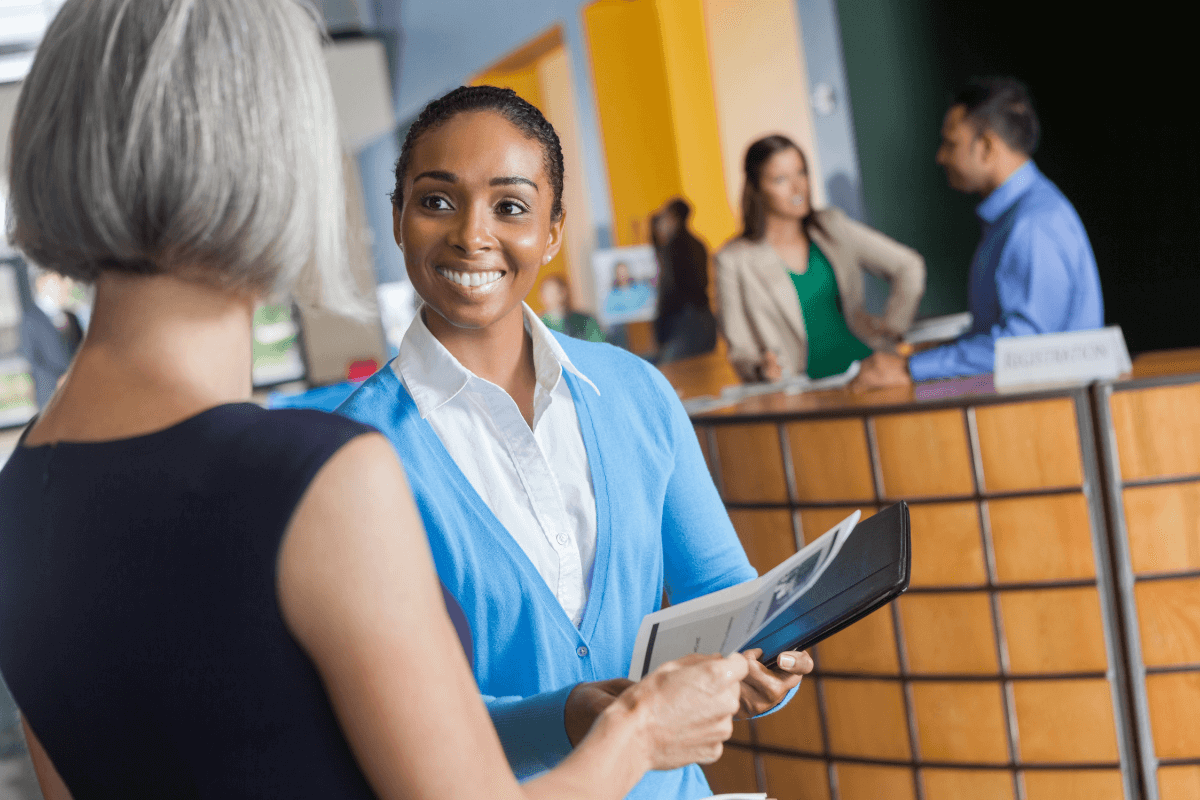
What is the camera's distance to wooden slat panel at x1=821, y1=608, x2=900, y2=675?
229cm

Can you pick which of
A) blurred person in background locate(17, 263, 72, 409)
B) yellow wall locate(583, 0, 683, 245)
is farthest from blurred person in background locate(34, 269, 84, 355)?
yellow wall locate(583, 0, 683, 245)

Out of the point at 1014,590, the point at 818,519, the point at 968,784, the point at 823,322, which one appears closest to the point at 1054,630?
the point at 1014,590

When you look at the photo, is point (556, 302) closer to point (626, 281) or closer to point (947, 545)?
point (626, 281)

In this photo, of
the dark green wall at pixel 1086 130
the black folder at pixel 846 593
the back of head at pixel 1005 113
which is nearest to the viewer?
the black folder at pixel 846 593

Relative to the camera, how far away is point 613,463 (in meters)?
1.09

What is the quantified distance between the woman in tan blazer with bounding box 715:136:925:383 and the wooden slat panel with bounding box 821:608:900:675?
1179 mm

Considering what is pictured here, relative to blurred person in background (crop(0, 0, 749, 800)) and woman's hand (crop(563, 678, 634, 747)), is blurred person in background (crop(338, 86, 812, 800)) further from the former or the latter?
blurred person in background (crop(0, 0, 749, 800))

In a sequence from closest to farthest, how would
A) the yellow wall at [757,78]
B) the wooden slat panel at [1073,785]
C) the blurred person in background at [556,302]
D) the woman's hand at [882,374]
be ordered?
the wooden slat panel at [1073,785]
the woman's hand at [882,374]
the yellow wall at [757,78]
the blurred person in background at [556,302]

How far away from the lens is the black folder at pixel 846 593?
0.83 metres

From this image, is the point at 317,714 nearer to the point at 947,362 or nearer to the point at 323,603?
the point at 323,603

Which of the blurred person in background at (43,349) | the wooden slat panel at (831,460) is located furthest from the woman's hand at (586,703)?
the blurred person in background at (43,349)

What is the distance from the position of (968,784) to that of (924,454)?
2.63ft

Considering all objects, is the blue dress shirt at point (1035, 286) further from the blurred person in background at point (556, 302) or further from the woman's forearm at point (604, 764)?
the blurred person in background at point (556, 302)

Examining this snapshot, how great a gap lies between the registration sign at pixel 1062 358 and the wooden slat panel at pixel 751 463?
549 millimetres
